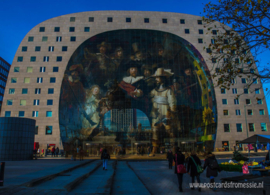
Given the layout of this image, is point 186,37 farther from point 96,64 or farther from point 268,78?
point 268,78

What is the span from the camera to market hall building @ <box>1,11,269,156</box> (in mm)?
48250

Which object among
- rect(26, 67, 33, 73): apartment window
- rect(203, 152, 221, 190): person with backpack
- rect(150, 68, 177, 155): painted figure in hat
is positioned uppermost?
rect(26, 67, 33, 73): apartment window

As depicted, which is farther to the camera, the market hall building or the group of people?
the market hall building

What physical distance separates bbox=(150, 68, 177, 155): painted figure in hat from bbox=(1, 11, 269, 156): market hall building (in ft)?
0.76

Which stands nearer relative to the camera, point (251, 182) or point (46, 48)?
point (251, 182)

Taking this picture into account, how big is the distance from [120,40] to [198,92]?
74.5 feet

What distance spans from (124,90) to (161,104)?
9355mm

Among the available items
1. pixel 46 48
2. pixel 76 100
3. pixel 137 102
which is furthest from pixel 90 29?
pixel 137 102

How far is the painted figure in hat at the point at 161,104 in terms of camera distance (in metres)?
48.9

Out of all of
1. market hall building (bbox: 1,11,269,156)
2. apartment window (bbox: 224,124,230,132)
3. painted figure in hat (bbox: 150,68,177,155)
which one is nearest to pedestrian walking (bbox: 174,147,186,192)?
market hall building (bbox: 1,11,269,156)

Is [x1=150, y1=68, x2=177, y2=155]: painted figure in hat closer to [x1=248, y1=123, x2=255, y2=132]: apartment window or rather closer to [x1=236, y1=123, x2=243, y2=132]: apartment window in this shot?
[x1=236, y1=123, x2=243, y2=132]: apartment window

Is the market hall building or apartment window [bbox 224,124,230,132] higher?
the market hall building

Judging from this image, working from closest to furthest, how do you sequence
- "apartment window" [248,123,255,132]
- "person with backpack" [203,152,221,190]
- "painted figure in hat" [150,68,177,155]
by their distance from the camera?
"person with backpack" [203,152,221,190], "painted figure in hat" [150,68,177,155], "apartment window" [248,123,255,132]

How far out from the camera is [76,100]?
4912cm
